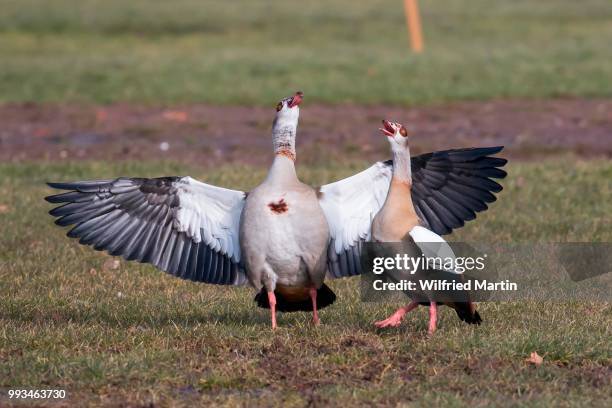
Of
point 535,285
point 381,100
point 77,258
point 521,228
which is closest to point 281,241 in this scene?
point 535,285

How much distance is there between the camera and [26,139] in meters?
16.2

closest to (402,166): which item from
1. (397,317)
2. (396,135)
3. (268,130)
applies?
(396,135)

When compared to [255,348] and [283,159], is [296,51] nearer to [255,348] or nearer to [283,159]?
[283,159]

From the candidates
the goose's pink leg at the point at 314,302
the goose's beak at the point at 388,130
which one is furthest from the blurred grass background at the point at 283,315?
the goose's beak at the point at 388,130

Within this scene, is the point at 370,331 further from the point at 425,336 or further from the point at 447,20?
the point at 447,20

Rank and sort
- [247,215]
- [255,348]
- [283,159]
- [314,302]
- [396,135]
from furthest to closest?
[314,302]
[283,159]
[247,215]
[396,135]
[255,348]

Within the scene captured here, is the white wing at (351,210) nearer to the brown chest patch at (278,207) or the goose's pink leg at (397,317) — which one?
the brown chest patch at (278,207)

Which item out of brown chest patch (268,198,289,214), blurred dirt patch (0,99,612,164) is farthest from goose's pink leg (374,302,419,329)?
blurred dirt patch (0,99,612,164)

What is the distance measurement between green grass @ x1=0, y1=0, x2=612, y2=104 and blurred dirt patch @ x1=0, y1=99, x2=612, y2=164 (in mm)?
751

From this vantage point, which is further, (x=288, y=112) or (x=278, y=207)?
(x=288, y=112)

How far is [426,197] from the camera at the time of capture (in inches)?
306

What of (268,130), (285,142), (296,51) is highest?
(296,51)

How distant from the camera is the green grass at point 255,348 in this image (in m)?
6.09

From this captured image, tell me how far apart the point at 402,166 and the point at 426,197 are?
2.27ft
